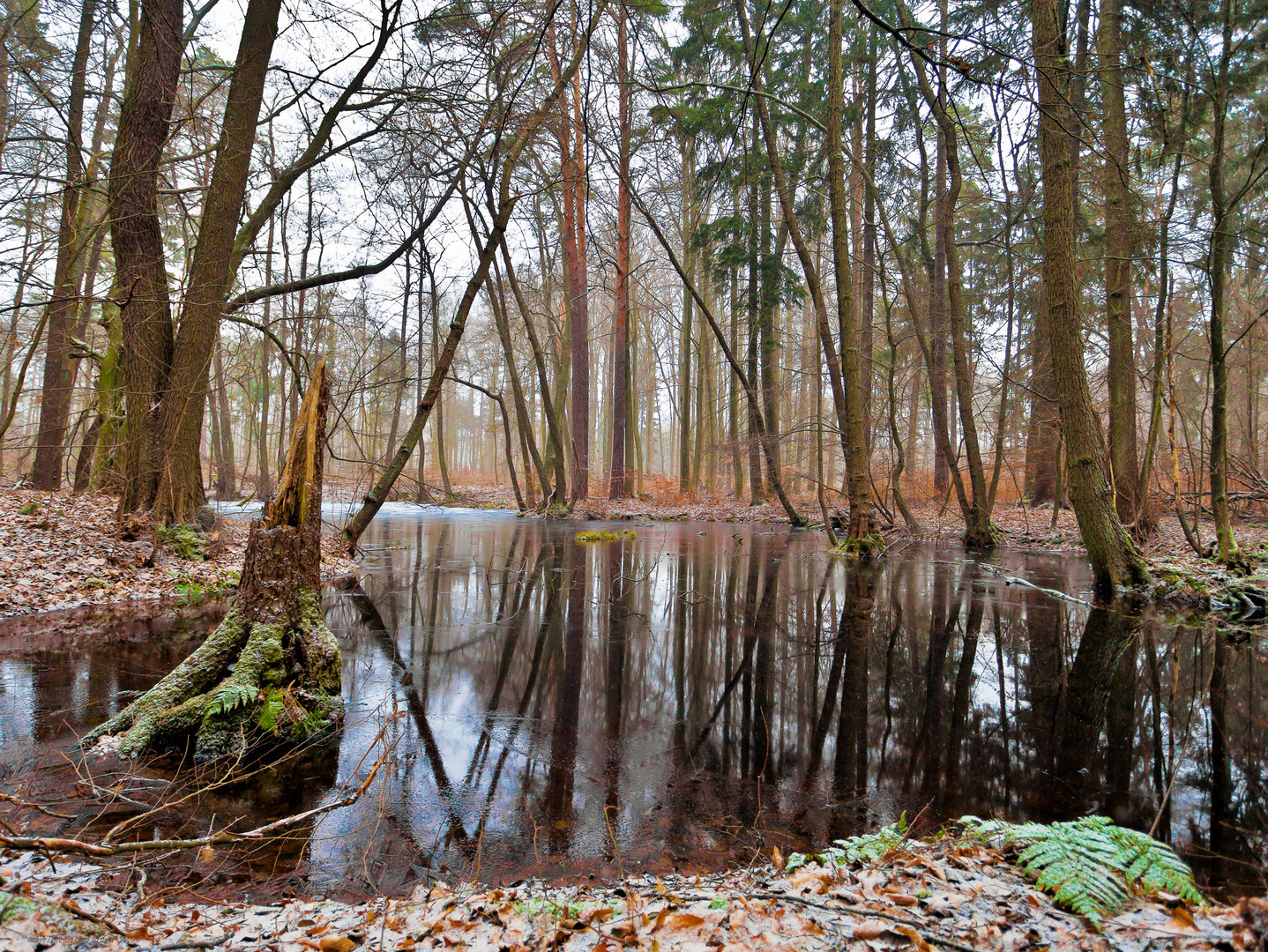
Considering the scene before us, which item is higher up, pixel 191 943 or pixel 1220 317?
pixel 1220 317

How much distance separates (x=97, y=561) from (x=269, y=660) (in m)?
5.51

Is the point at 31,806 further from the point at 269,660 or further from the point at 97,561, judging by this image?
the point at 97,561

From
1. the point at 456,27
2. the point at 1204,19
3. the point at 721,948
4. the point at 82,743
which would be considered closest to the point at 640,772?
the point at 721,948

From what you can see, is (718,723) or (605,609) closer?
(718,723)

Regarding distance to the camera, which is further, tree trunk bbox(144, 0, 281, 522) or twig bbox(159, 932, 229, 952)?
tree trunk bbox(144, 0, 281, 522)

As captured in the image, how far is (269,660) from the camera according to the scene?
406cm

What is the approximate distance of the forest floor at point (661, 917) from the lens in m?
1.86

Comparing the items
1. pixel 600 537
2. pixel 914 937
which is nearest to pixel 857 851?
pixel 914 937

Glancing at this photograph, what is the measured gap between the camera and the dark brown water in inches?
114

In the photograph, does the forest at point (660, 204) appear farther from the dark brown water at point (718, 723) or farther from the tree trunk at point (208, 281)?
the dark brown water at point (718, 723)

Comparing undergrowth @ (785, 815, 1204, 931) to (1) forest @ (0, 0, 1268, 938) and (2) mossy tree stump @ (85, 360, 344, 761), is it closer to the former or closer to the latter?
(1) forest @ (0, 0, 1268, 938)

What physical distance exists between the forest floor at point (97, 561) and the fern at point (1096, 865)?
8.36m

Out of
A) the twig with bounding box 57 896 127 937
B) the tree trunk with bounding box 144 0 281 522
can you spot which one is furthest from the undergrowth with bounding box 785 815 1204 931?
the tree trunk with bounding box 144 0 281 522

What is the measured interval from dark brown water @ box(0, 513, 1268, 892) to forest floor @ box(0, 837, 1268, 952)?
11.4 inches
